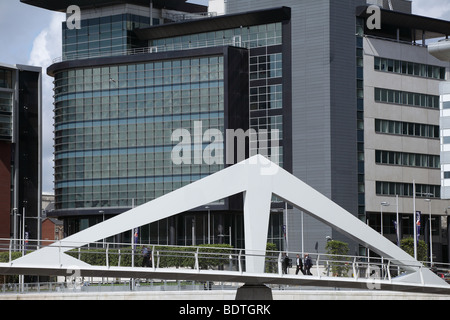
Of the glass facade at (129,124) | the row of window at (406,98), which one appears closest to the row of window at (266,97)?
the glass facade at (129,124)

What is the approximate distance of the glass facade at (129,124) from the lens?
10975 cm

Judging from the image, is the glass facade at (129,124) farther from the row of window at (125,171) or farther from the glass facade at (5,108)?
the glass facade at (5,108)

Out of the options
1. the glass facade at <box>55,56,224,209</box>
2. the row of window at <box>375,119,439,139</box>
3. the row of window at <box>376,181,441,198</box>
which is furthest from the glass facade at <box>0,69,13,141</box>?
the row of window at <box>376,181,441,198</box>

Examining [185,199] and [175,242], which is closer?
[185,199]

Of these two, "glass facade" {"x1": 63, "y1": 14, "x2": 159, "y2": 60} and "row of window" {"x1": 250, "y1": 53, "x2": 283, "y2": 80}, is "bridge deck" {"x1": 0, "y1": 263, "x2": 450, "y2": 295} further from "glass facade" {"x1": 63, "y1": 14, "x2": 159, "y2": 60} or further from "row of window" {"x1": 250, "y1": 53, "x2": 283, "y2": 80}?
"glass facade" {"x1": 63, "y1": 14, "x2": 159, "y2": 60}

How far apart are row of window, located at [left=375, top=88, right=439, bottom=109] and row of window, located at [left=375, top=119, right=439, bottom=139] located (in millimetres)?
2220

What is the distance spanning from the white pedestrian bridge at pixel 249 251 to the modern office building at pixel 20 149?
72327mm

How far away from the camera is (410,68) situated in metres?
115

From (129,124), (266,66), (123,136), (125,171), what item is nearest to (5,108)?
(123,136)

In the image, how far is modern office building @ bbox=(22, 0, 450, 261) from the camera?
109500 mm

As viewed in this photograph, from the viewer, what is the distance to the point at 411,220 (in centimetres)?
11612

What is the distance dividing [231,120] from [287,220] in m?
12.2
